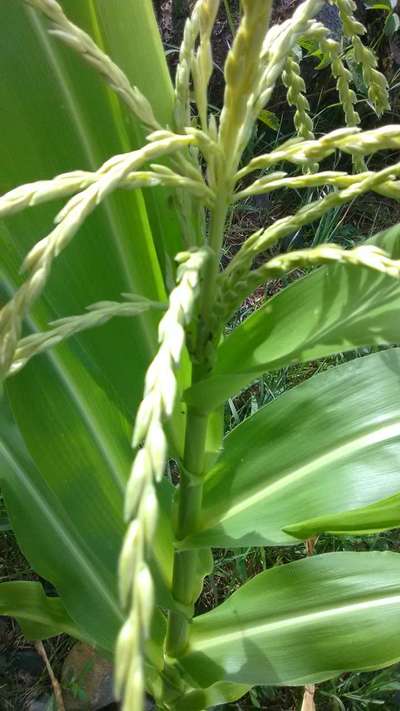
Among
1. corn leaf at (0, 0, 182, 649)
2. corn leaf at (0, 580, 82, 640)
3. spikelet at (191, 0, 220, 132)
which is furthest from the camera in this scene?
corn leaf at (0, 580, 82, 640)

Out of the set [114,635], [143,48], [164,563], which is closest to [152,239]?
[143,48]

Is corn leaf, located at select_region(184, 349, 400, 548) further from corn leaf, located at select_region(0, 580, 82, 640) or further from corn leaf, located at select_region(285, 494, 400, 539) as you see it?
corn leaf, located at select_region(0, 580, 82, 640)

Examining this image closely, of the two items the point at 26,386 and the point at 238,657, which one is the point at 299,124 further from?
the point at 238,657

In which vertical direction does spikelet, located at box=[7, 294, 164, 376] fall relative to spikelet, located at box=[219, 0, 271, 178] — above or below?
below

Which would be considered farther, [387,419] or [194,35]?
[387,419]

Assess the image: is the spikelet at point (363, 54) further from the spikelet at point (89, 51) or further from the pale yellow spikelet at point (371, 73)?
the spikelet at point (89, 51)

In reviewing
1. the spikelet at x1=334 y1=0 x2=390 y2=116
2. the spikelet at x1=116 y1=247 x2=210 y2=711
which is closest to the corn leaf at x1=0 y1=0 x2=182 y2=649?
the spikelet at x1=334 y1=0 x2=390 y2=116

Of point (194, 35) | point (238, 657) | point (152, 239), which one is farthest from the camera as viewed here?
point (238, 657)
